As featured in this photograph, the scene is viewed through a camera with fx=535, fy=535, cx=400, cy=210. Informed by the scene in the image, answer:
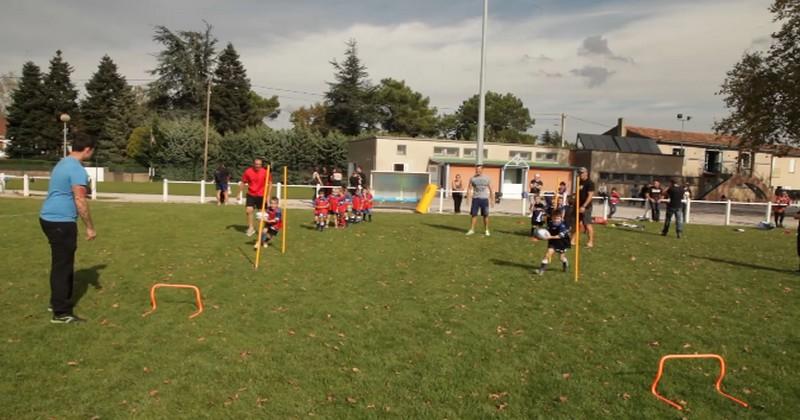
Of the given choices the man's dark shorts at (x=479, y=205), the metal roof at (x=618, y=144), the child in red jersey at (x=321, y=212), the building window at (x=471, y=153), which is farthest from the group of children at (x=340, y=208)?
the metal roof at (x=618, y=144)

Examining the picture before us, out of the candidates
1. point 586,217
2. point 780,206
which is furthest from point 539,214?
point 780,206

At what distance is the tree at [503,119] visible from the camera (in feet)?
277

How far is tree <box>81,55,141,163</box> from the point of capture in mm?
68062

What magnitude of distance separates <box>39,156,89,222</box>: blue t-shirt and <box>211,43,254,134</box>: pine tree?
206 ft

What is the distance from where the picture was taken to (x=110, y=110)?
232 feet

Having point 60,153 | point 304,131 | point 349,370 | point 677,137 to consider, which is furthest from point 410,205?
point 60,153

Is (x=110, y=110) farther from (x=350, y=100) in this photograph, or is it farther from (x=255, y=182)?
(x=255, y=182)

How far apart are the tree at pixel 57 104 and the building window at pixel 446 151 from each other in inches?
1949

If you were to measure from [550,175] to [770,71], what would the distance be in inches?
625

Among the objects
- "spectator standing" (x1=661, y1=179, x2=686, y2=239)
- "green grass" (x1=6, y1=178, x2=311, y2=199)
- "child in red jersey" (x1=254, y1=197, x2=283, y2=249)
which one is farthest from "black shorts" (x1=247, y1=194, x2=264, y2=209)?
"green grass" (x1=6, y1=178, x2=311, y2=199)

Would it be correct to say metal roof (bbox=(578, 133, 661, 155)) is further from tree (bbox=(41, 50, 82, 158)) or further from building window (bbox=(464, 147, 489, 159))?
tree (bbox=(41, 50, 82, 158))

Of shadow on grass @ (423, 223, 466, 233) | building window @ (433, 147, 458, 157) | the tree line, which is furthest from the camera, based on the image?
the tree line

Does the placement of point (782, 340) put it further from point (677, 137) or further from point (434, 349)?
point (677, 137)

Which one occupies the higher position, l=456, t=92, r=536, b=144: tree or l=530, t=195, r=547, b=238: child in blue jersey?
l=456, t=92, r=536, b=144: tree
